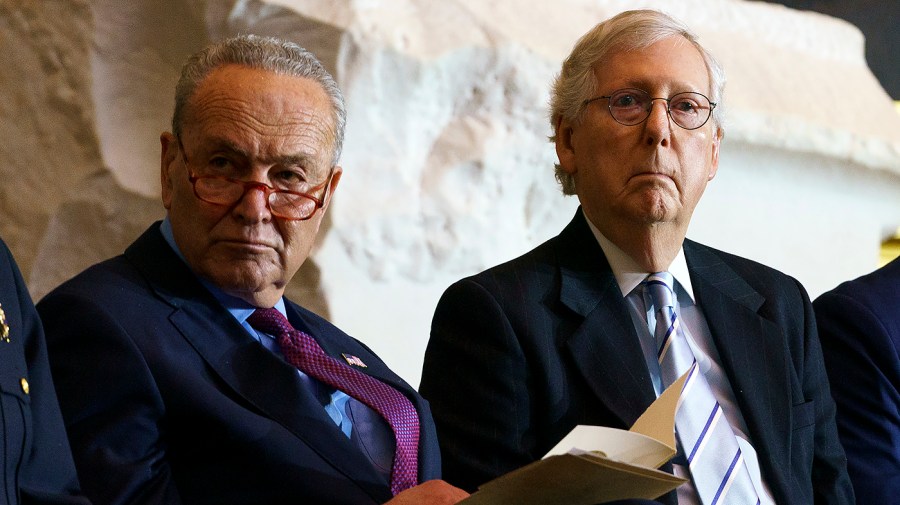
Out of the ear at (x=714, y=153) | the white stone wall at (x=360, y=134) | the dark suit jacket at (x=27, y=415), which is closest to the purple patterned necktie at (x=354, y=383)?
the dark suit jacket at (x=27, y=415)

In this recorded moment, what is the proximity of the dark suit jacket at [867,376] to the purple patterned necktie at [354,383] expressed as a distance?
3.19 ft

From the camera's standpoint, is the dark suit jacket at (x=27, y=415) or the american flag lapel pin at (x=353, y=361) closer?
the dark suit jacket at (x=27, y=415)

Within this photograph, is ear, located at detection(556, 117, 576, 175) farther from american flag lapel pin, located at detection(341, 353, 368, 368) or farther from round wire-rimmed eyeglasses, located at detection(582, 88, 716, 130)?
american flag lapel pin, located at detection(341, 353, 368, 368)

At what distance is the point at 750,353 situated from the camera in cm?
189

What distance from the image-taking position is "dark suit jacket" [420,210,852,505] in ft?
5.62

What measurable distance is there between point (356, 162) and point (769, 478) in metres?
1.44

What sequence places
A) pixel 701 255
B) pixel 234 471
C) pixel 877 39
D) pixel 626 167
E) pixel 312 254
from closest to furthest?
pixel 234 471 < pixel 626 167 < pixel 701 255 < pixel 312 254 < pixel 877 39

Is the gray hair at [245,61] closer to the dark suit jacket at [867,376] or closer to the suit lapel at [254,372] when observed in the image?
the suit lapel at [254,372]

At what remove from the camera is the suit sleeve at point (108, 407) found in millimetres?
1334

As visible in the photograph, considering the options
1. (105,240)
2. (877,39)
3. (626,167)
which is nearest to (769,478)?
(626,167)

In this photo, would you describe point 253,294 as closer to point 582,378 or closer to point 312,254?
point 582,378

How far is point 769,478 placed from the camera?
1788mm

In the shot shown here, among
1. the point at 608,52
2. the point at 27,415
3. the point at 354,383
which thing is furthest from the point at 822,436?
the point at 27,415

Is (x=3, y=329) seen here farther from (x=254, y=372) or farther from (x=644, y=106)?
(x=644, y=106)
